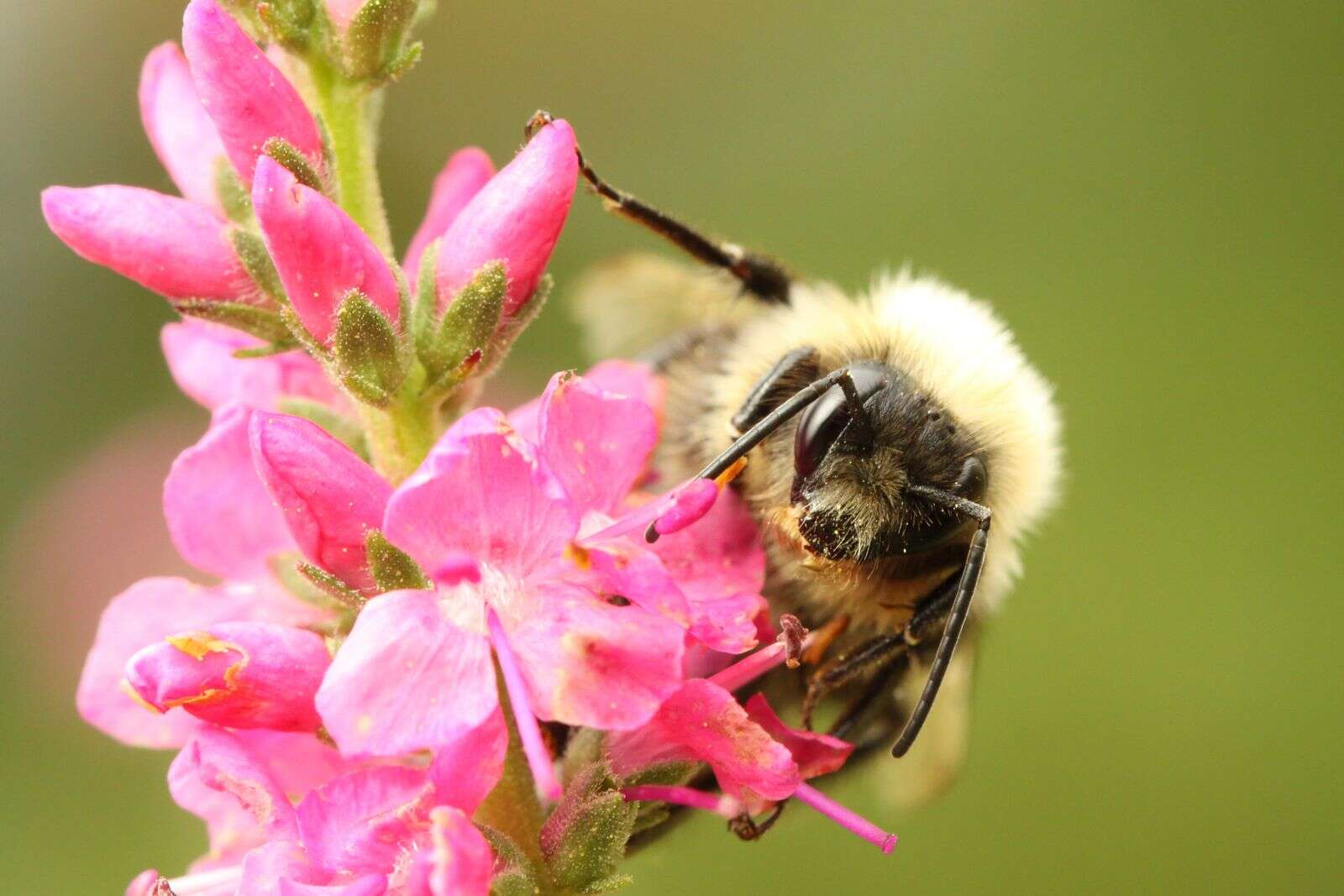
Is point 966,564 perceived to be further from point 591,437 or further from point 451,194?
point 451,194

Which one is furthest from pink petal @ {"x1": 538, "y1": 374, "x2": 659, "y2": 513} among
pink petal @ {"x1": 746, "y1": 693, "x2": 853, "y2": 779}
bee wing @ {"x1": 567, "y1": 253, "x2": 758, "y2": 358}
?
bee wing @ {"x1": 567, "y1": 253, "x2": 758, "y2": 358}

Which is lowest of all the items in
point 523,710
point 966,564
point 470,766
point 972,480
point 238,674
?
point 238,674

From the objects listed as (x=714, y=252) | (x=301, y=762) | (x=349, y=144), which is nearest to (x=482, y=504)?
(x=301, y=762)

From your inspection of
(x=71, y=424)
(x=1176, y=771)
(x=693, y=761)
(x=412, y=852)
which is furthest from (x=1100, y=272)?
(x=412, y=852)

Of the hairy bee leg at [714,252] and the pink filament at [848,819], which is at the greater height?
the hairy bee leg at [714,252]

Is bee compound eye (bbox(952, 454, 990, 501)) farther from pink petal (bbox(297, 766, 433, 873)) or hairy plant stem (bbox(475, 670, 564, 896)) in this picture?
pink petal (bbox(297, 766, 433, 873))

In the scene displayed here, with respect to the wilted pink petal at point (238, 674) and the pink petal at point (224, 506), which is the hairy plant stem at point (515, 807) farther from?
the pink petal at point (224, 506)

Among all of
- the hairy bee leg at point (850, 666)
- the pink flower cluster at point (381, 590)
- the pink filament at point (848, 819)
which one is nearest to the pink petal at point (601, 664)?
the pink flower cluster at point (381, 590)
